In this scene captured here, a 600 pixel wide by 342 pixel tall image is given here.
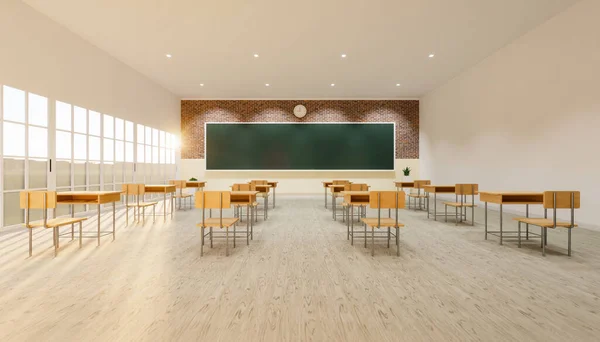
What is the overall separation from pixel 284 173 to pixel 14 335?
10.6 m

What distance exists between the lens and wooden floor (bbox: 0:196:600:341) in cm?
201

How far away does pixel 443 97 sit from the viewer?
10.7 metres

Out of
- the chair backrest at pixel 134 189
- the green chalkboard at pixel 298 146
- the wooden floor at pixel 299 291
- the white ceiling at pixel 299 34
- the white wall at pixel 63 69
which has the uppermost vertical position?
the white ceiling at pixel 299 34

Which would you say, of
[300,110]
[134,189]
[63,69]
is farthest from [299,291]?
[300,110]

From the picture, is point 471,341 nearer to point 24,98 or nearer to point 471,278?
point 471,278

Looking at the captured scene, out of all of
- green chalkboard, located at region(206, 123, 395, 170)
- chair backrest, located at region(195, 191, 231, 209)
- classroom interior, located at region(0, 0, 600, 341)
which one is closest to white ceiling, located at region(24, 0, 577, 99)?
classroom interior, located at region(0, 0, 600, 341)

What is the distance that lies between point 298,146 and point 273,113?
185 cm

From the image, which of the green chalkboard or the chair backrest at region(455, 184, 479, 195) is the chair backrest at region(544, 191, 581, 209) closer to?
the chair backrest at region(455, 184, 479, 195)

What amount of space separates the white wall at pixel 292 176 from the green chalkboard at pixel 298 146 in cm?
24

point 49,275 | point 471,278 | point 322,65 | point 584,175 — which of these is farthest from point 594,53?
point 49,275

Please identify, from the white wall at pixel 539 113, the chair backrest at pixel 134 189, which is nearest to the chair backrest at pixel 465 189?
the white wall at pixel 539 113

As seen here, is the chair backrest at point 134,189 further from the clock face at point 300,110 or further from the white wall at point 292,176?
the clock face at point 300,110

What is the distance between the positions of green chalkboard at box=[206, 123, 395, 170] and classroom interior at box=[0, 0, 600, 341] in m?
0.09

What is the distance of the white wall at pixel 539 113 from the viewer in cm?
532
